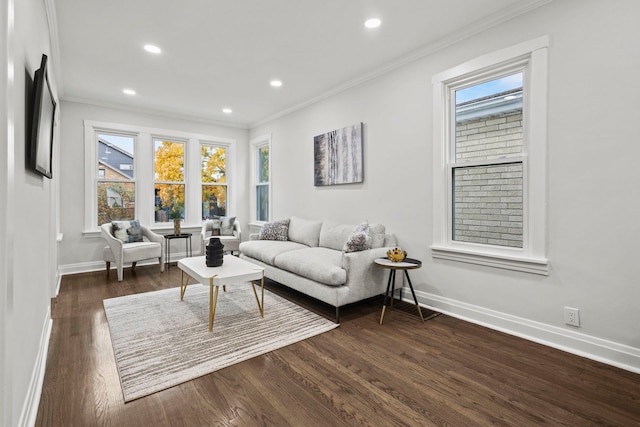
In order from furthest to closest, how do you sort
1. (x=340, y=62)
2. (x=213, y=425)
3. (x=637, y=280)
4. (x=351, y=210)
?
(x=351, y=210) < (x=340, y=62) < (x=637, y=280) < (x=213, y=425)

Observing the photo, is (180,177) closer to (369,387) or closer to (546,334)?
(369,387)

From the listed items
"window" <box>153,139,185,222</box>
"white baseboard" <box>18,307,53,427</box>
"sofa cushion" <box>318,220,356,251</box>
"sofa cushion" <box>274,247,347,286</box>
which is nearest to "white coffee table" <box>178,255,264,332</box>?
"sofa cushion" <box>274,247,347,286</box>

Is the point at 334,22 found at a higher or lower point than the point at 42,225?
higher

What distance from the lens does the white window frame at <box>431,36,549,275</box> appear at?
249 cm

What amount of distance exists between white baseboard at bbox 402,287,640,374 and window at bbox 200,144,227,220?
4.50m

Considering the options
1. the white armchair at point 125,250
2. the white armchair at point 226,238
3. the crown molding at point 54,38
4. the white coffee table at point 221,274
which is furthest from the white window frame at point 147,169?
the white coffee table at point 221,274

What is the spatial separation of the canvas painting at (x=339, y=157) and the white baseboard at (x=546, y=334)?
1787mm

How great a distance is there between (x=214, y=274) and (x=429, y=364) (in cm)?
187

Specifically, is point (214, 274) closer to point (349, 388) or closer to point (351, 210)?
point (349, 388)

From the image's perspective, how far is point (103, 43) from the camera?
319 cm

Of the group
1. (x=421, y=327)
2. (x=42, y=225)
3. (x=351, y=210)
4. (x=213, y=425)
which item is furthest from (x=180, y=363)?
(x=351, y=210)

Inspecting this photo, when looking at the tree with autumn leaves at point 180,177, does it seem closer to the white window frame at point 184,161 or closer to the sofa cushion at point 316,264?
the white window frame at point 184,161

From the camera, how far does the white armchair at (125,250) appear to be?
4375 mm

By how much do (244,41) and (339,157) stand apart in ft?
6.01
